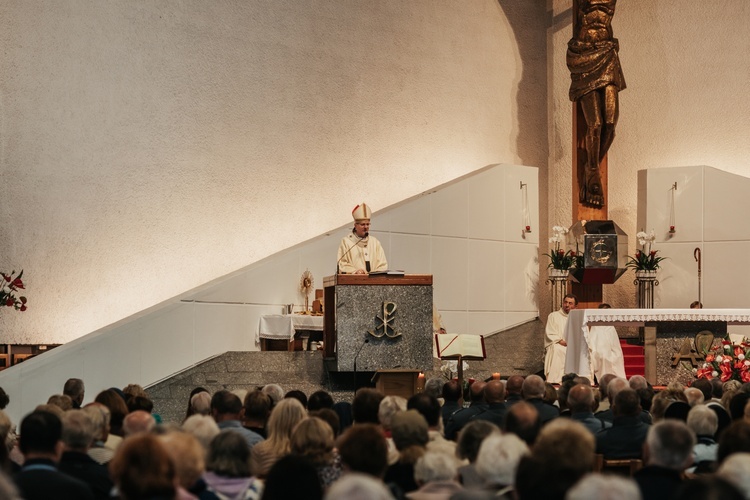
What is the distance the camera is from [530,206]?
1485 centimetres

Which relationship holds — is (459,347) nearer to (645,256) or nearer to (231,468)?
(645,256)

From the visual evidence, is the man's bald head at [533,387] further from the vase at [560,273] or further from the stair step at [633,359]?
the vase at [560,273]

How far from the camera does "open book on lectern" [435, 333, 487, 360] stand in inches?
393

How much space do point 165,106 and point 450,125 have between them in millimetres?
4219

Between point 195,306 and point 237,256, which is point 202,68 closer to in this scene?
point 237,256

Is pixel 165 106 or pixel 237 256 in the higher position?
pixel 165 106

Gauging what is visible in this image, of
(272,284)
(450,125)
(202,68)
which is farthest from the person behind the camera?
(450,125)

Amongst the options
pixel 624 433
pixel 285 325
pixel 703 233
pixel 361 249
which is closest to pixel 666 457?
pixel 624 433

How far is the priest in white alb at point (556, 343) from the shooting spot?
12.6 metres

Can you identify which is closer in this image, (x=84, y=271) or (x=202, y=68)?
(x=84, y=271)

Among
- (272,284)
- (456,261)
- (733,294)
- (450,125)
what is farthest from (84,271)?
(733,294)

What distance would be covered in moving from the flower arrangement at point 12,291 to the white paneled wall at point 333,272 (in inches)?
39.4

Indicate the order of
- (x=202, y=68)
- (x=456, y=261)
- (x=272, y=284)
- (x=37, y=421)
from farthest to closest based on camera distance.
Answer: (x=456, y=261)
(x=202, y=68)
(x=272, y=284)
(x=37, y=421)

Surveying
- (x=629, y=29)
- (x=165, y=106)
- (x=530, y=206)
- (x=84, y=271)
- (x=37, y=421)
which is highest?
(x=629, y=29)
